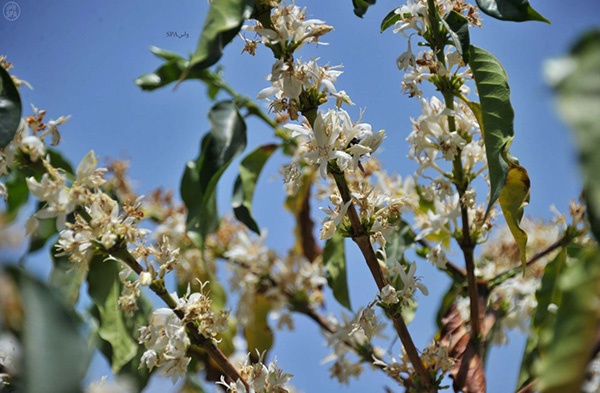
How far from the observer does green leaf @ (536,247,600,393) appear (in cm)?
37

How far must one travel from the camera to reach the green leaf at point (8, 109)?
0.84 metres

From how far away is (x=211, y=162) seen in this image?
3.63 feet

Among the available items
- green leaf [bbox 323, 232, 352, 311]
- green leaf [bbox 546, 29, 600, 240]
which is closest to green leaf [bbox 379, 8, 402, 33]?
green leaf [bbox 323, 232, 352, 311]

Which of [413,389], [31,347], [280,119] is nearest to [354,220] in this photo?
[413,389]

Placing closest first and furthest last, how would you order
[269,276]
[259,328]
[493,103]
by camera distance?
[493,103], [259,328], [269,276]

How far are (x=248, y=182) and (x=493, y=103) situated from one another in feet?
1.89

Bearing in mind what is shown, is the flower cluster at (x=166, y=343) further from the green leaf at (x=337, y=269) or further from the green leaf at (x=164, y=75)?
the green leaf at (x=164, y=75)

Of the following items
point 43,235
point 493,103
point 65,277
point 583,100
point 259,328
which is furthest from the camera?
point 259,328

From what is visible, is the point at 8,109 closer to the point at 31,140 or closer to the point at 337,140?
the point at 31,140

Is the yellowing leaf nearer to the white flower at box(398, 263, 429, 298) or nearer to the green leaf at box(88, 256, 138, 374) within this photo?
the white flower at box(398, 263, 429, 298)

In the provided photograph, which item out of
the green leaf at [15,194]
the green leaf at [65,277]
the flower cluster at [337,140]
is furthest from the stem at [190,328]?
the green leaf at [15,194]

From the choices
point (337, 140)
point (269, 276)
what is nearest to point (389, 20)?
point (337, 140)

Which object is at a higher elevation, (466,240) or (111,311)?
(466,240)

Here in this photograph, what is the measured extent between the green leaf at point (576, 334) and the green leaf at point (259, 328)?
112cm
